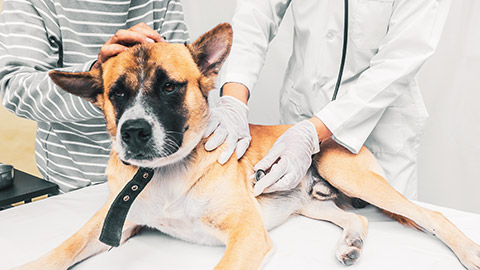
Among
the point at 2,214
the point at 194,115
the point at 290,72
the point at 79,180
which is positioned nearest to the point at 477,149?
the point at 290,72

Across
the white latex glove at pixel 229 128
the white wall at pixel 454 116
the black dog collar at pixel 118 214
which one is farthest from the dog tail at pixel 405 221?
the white wall at pixel 454 116

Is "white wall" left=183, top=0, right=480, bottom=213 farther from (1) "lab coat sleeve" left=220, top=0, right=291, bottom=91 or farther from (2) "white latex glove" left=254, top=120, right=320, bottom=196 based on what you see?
(2) "white latex glove" left=254, top=120, right=320, bottom=196

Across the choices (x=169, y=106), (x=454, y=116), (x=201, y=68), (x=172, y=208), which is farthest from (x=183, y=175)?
(x=454, y=116)

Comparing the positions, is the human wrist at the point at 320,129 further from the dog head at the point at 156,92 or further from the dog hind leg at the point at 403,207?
the dog head at the point at 156,92

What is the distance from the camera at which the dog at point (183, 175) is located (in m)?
0.82

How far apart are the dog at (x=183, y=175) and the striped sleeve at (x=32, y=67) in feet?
0.61

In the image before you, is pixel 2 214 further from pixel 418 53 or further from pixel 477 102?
pixel 477 102

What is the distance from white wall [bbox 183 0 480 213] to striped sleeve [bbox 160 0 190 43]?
1302 millimetres

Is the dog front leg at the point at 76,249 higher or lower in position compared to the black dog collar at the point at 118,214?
lower

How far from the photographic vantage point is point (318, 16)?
1.41m

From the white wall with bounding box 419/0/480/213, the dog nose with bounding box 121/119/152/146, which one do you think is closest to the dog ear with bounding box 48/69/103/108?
the dog nose with bounding box 121/119/152/146

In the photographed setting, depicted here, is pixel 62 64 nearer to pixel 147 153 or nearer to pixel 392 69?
pixel 147 153

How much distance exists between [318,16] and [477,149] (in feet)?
3.56

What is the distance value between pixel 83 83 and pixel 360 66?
1.00 m
